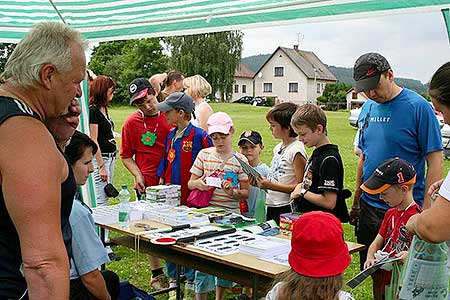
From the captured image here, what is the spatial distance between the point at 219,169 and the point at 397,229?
1364 mm

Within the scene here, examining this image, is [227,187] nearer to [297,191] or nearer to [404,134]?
[297,191]

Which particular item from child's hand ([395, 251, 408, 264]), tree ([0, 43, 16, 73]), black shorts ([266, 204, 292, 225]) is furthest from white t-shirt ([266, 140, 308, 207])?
tree ([0, 43, 16, 73])

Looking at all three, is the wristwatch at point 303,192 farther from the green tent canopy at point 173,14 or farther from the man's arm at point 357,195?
the green tent canopy at point 173,14

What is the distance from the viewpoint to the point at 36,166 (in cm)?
142

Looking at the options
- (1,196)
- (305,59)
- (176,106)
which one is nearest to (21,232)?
(1,196)

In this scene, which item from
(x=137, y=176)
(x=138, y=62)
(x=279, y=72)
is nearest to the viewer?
(x=137, y=176)

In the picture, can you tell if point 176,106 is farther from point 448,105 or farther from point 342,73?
point 342,73

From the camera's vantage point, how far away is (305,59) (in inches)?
2776

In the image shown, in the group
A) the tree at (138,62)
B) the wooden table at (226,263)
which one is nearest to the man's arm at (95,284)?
the wooden table at (226,263)

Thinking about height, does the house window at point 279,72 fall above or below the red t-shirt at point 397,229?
above

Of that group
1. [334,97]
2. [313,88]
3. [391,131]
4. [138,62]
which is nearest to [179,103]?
[391,131]

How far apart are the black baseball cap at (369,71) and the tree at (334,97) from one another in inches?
1809

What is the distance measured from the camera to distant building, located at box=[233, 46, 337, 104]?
219 ft

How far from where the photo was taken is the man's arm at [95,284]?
2.34 meters
